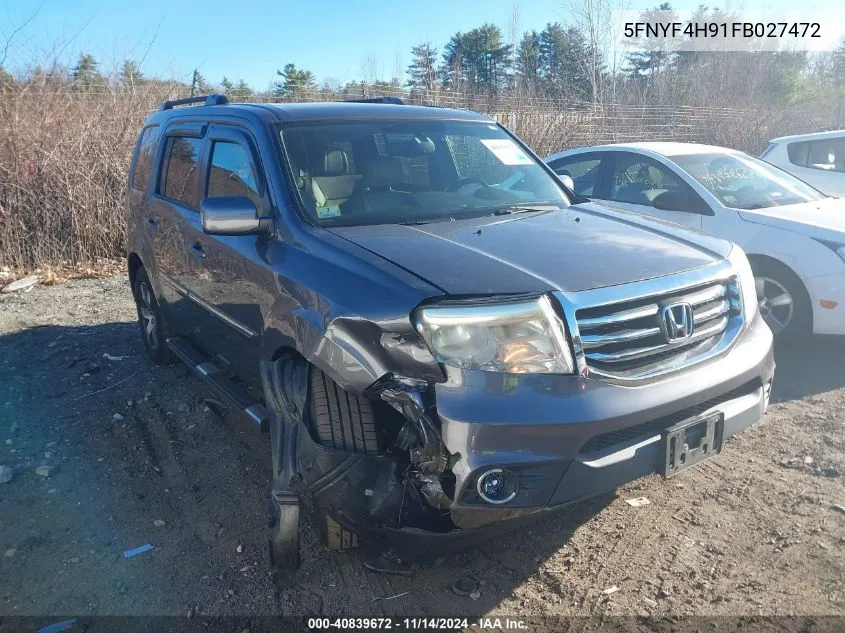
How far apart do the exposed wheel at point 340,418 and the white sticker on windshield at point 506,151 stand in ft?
6.80

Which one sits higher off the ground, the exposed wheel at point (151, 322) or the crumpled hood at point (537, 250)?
the crumpled hood at point (537, 250)

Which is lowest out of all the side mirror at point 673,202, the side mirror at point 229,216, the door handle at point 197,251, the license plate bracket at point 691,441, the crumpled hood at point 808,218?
the license plate bracket at point 691,441

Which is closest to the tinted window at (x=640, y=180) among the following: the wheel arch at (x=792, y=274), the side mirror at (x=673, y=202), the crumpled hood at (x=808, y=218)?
the side mirror at (x=673, y=202)

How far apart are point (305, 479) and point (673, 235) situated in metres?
2.05

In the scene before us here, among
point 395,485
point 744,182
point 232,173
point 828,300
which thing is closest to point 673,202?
point 744,182

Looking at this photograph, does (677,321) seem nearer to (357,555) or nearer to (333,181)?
(357,555)

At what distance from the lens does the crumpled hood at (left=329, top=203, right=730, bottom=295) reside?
2568mm

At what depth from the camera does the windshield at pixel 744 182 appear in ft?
19.2

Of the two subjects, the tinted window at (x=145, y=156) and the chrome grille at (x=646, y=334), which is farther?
the tinted window at (x=145, y=156)

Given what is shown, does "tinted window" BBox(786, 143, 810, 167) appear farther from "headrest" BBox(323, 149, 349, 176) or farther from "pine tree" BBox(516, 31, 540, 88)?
"pine tree" BBox(516, 31, 540, 88)

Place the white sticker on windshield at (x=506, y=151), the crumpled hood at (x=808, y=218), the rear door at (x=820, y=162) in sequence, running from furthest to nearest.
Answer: the rear door at (x=820, y=162) → the crumpled hood at (x=808, y=218) → the white sticker on windshield at (x=506, y=151)

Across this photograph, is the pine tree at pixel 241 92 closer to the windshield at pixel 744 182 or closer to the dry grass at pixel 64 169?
the dry grass at pixel 64 169

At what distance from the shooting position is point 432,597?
2.76 m

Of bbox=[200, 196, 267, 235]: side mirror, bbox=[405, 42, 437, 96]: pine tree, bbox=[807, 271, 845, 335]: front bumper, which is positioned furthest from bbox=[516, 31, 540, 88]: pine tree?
bbox=[200, 196, 267, 235]: side mirror
